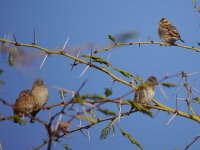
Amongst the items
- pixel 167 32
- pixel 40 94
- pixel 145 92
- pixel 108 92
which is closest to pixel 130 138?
pixel 145 92

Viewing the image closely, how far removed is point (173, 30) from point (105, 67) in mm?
8468

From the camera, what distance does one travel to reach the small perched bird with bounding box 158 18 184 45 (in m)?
11.7

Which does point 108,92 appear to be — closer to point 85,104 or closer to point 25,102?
point 85,104

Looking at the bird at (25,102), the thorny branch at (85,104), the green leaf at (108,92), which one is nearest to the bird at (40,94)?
A: the bird at (25,102)

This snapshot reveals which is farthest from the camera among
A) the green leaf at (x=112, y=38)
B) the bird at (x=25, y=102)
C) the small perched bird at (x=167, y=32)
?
the small perched bird at (x=167, y=32)

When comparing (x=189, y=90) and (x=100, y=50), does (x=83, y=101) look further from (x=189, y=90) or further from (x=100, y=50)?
(x=100, y=50)

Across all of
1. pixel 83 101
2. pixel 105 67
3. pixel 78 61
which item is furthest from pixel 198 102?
pixel 83 101

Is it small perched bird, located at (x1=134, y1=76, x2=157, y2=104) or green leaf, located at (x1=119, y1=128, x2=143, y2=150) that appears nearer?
small perched bird, located at (x1=134, y1=76, x2=157, y2=104)

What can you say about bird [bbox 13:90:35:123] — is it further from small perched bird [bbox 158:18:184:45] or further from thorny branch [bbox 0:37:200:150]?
small perched bird [bbox 158:18:184:45]

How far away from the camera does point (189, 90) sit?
365 centimetres

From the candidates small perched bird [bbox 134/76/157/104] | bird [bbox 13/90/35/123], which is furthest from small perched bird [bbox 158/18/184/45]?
small perched bird [bbox 134/76/157/104]

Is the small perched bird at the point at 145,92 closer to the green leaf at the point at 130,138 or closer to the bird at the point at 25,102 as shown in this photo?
the green leaf at the point at 130,138

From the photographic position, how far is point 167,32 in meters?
12.2

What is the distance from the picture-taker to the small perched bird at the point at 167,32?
38.4 feet
